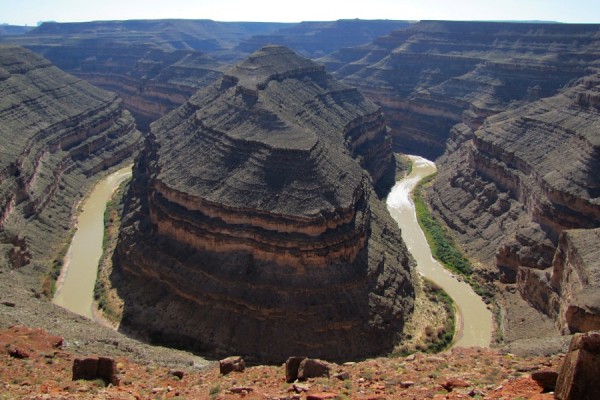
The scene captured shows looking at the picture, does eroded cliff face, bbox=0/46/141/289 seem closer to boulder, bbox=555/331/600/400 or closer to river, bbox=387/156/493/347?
river, bbox=387/156/493/347

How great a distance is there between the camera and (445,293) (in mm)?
55000

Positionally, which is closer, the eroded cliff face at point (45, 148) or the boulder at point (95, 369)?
the boulder at point (95, 369)

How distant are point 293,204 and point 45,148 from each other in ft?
170

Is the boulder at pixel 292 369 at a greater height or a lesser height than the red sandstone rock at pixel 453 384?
lesser

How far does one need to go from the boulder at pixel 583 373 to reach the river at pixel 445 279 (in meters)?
30.3

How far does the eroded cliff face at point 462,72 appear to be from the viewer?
105 metres

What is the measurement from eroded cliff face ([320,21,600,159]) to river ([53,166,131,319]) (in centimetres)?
6499

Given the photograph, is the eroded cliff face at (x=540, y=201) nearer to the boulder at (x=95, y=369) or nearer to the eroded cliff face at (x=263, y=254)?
the eroded cliff face at (x=263, y=254)

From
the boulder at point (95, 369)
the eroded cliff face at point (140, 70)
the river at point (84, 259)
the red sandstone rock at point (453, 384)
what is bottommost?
the river at point (84, 259)

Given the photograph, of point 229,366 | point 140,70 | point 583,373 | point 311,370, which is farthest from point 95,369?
point 140,70

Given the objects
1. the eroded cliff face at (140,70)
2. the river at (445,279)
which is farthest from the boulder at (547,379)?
the eroded cliff face at (140,70)

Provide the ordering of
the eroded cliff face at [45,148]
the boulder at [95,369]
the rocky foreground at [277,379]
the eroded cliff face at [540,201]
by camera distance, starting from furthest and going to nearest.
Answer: the eroded cliff face at [45,148] → the eroded cliff face at [540,201] → the boulder at [95,369] → the rocky foreground at [277,379]

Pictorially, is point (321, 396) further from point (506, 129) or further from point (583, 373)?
point (506, 129)

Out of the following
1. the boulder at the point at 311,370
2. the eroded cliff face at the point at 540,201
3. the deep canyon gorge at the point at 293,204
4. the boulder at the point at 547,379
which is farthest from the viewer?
the deep canyon gorge at the point at 293,204
